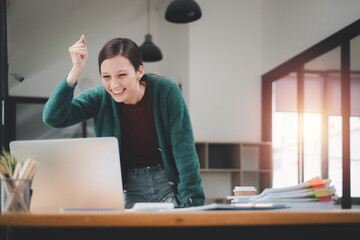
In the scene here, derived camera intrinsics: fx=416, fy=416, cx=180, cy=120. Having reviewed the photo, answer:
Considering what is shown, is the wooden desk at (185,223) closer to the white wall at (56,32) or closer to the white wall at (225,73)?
the white wall at (225,73)

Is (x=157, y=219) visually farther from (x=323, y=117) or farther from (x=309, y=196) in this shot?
(x=323, y=117)

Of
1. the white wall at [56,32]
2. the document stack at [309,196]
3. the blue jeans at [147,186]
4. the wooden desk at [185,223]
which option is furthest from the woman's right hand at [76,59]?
the white wall at [56,32]

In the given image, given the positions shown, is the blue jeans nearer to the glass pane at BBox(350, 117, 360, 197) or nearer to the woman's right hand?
the woman's right hand

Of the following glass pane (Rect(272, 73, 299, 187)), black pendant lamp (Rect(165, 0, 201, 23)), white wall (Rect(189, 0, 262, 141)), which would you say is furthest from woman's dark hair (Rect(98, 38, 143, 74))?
white wall (Rect(189, 0, 262, 141))

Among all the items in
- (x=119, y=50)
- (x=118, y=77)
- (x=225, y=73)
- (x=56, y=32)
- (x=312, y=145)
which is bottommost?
(x=312, y=145)

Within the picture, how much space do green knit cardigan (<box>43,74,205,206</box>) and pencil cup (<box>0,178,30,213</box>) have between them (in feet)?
1.92

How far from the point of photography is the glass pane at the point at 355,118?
3.91 m

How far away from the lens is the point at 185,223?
922 mm

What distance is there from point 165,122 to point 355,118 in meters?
2.75

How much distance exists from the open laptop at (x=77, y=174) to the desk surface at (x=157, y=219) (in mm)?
335

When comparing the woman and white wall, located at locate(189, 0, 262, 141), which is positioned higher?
white wall, located at locate(189, 0, 262, 141)

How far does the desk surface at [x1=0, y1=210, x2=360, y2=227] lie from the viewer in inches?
35.6

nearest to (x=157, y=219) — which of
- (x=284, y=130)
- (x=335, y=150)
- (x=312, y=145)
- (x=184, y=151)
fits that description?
(x=184, y=151)

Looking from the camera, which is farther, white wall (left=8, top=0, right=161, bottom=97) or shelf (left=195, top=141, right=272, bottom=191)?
white wall (left=8, top=0, right=161, bottom=97)
